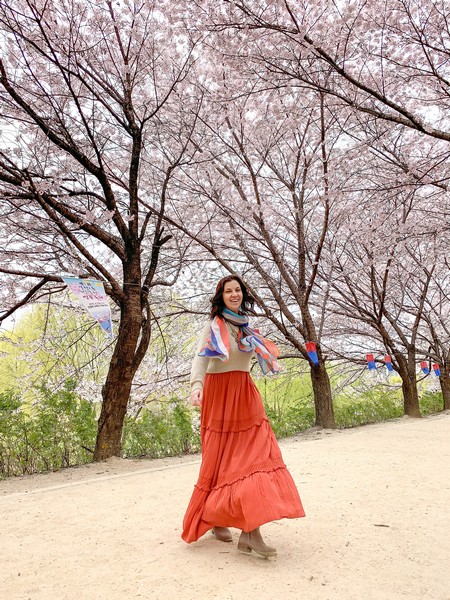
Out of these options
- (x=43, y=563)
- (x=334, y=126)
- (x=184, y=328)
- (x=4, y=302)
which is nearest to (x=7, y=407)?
(x=4, y=302)

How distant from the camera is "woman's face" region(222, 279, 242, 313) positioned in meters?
2.91

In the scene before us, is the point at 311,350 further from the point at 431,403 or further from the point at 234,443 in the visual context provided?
the point at 431,403

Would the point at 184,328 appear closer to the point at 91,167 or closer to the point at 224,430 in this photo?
the point at 91,167

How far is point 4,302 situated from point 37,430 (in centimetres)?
258

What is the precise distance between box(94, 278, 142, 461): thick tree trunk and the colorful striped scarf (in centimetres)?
387

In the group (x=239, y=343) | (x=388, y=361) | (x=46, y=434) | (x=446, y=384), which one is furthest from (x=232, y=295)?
(x=446, y=384)

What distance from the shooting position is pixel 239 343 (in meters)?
2.81

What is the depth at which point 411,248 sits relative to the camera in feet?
37.4

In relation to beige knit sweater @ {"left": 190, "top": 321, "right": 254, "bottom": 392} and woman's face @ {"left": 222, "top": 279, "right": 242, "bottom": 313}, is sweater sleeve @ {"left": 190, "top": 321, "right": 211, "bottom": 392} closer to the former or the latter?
beige knit sweater @ {"left": 190, "top": 321, "right": 254, "bottom": 392}

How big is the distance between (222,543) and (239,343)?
1214mm

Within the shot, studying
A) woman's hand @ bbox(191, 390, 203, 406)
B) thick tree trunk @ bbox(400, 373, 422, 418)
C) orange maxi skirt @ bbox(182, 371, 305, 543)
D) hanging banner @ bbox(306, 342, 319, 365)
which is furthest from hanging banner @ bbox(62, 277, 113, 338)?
thick tree trunk @ bbox(400, 373, 422, 418)

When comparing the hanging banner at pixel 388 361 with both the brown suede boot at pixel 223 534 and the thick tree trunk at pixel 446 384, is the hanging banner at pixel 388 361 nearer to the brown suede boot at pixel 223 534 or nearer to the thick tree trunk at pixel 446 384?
the thick tree trunk at pixel 446 384

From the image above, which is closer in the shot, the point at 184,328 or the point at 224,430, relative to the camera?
the point at 224,430

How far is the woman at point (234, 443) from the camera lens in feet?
7.82
